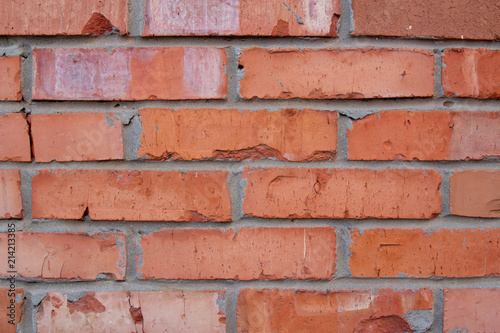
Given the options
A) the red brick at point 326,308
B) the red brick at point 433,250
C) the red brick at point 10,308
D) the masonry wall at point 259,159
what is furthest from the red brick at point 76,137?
the red brick at point 433,250

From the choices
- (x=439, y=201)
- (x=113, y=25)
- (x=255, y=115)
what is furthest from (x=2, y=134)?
(x=439, y=201)

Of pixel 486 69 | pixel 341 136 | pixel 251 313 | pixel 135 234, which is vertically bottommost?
pixel 251 313

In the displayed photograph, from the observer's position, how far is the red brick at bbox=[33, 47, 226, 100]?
20.1 inches

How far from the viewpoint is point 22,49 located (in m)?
0.52

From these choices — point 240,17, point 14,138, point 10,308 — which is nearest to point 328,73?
point 240,17

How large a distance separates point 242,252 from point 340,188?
0.20 m

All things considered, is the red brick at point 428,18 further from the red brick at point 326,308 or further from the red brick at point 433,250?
the red brick at point 326,308

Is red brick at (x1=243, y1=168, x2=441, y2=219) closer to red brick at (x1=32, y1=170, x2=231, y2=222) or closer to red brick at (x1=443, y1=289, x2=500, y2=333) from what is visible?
red brick at (x1=32, y1=170, x2=231, y2=222)

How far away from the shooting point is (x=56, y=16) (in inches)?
20.1

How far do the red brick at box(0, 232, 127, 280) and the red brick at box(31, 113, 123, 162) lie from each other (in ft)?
0.46

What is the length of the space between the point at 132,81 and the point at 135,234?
263 mm

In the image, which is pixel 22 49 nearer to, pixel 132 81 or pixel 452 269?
pixel 132 81

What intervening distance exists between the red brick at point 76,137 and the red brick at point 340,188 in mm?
236

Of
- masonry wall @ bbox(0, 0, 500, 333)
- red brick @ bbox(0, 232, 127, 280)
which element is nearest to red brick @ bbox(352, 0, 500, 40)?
masonry wall @ bbox(0, 0, 500, 333)
